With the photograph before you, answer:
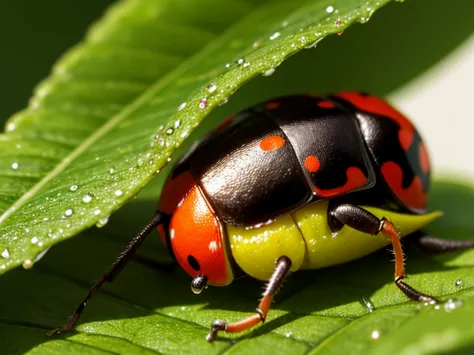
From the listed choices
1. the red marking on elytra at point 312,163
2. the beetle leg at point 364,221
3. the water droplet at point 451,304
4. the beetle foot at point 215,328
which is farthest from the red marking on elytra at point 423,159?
the beetle foot at point 215,328

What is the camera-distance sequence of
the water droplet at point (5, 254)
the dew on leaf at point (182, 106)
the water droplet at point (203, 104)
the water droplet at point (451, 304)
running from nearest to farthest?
the water droplet at point (451, 304)
the water droplet at point (5, 254)
the water droplet at point (203, 104)
the dew on leaf at point (182, 106)

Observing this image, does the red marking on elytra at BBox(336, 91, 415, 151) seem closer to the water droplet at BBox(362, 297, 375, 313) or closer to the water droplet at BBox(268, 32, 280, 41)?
the water droplet at BBox(268, 32, 280, 41)

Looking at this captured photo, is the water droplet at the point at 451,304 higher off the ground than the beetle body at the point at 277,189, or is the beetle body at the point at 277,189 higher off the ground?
the beetle body at the point at 277,189

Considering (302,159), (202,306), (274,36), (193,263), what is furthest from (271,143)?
(202,306)

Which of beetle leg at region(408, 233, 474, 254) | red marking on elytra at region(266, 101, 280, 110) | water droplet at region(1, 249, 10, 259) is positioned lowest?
beetle leg at region(408, 233, 474, 254)

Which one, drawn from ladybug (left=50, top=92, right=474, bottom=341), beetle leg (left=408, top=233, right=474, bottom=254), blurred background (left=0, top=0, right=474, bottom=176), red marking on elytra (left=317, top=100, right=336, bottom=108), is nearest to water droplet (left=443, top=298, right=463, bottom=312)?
ladybug (left=50, top=92, right=474, bottom=341)

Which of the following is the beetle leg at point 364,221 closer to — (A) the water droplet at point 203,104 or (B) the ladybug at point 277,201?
(B) the ladybug at point 277,201

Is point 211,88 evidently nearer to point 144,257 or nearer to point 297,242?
point 297,242

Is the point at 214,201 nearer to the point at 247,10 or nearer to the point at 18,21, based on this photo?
the point at 247,10
